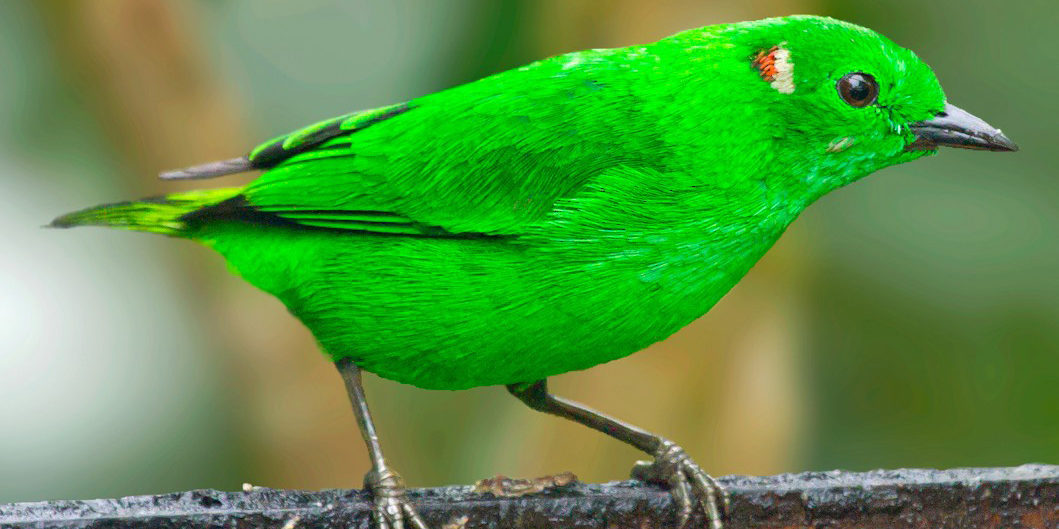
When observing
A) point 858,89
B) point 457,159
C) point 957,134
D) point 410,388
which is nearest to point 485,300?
point 457,159

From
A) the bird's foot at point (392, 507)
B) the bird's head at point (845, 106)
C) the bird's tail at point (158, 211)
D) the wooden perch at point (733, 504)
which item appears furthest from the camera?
the bird's tail at point (158, 211)

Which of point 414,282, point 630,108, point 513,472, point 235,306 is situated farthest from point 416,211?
point 513,472

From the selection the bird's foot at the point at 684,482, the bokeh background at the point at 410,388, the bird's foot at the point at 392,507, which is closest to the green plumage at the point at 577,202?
the bird's foot at the point at 392,507

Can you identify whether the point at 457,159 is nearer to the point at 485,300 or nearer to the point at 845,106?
the point at 485,300

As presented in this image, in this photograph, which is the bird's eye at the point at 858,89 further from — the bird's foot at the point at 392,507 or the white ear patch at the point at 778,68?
the bird's foot at the point at 392,507

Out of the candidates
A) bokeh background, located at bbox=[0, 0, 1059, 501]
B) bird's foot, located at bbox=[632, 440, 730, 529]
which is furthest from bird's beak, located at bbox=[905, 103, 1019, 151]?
bokeh background, located at bbox=[0, 0, 1059, 501]

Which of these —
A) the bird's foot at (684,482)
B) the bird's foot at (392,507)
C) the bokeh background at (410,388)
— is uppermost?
the bokeh background at (410,388)
